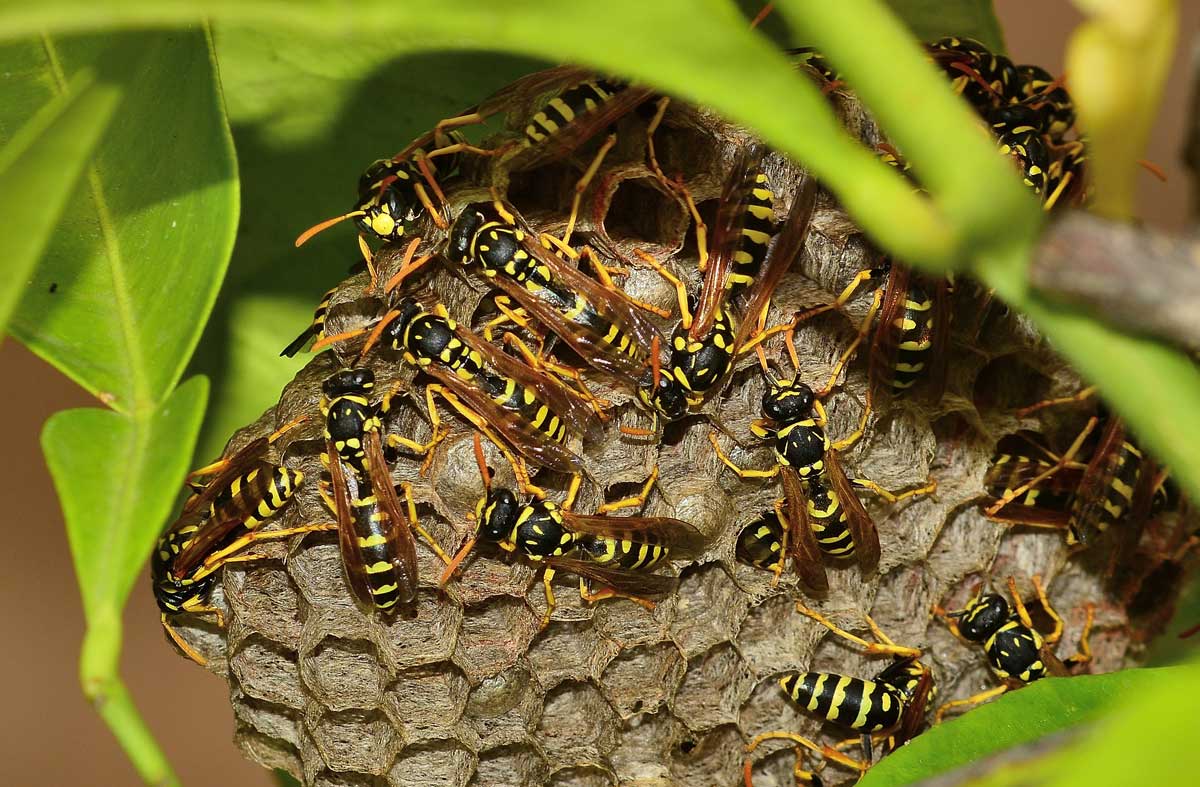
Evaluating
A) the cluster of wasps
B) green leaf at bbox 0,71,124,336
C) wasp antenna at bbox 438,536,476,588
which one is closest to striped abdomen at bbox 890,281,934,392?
the cluster of wasps

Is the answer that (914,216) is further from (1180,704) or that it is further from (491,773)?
(491,773)

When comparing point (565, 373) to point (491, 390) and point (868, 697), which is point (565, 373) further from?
point (868, 697)

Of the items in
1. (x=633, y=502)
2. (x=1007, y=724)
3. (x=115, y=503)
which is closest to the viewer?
(x=115, y=503)

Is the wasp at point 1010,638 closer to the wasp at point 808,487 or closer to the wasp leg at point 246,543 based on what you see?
the wasp at point 808,487

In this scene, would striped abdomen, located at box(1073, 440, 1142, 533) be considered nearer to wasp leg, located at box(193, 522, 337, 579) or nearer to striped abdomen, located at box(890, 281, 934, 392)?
striped abdomen, located at box(890, 281, 934, 392)

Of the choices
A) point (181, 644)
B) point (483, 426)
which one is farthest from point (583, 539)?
point (181, 644)

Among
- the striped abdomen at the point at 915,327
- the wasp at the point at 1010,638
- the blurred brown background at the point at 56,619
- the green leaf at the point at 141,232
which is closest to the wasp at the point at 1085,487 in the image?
the wasp at the point at 1010,638

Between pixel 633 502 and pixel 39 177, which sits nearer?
pixel 39 177
